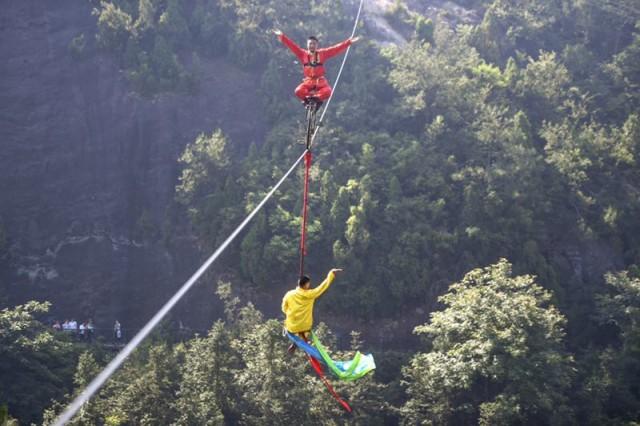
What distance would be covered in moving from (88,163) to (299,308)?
21243 millimetres

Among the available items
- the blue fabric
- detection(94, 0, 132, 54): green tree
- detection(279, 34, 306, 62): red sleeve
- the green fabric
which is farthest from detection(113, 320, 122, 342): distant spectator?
detection(279, 34, 306, 62): red sleeve

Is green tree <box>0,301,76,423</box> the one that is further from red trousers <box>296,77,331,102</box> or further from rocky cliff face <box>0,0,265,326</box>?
red trousers <box>296,77,331,102</box>

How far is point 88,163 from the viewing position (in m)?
29.6

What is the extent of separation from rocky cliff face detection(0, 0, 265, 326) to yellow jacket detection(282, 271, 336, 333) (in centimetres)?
1479

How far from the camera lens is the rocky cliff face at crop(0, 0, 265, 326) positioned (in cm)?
2647

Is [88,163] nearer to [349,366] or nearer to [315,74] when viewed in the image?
[315,74]

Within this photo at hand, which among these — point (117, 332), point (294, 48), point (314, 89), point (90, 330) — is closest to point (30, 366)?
point (117, 332)

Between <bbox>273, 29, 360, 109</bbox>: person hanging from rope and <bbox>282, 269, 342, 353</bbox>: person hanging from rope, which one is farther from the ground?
<bbox>273, 29, 360, 109</bbox>: person hanging from rope

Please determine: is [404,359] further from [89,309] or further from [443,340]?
[89,309]

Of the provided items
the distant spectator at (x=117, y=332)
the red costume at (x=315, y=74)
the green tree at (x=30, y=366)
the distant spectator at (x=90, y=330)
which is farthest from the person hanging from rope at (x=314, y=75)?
the distant spectator at (x=90, y=330)

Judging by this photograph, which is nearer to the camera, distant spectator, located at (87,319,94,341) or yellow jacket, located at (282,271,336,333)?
yellow jacket, located at (282,271,336,333)

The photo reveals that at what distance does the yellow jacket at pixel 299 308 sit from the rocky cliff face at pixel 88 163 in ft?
48.5

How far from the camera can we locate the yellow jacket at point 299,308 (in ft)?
34.1

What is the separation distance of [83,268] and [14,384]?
873cm
